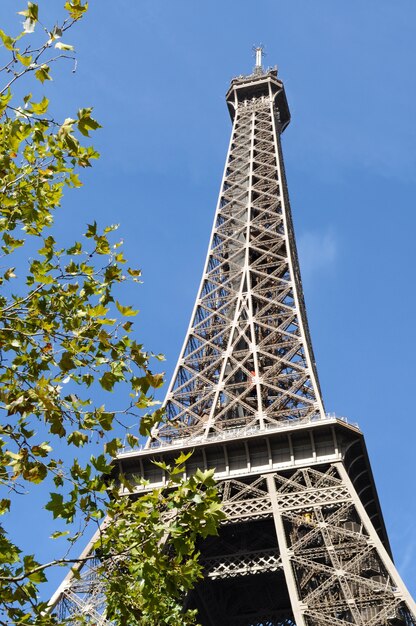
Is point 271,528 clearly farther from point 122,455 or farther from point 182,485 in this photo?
point 182,485

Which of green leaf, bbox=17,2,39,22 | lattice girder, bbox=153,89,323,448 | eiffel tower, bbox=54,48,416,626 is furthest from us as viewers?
lattice girder, bbox=153,89,323,448

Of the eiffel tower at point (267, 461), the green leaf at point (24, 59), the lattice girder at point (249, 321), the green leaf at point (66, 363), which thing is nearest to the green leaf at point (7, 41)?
the green leaf at point (24, 59)

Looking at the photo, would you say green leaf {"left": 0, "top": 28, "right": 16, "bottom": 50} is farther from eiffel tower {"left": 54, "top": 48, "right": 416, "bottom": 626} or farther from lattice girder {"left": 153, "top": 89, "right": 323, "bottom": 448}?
lattice girder {"left": 153, "top": 89, "right": 323, "bottom": 448}

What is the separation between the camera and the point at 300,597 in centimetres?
3114

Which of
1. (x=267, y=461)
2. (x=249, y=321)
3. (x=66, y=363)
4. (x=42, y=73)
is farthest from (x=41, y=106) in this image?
(x=249, y=321)

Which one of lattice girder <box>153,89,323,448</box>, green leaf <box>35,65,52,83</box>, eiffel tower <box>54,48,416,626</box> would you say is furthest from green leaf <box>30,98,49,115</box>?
lattice girder <box>153,89,323,448</box>

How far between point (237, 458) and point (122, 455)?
4932mm

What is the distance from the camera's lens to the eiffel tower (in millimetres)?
31172

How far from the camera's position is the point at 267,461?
3722cm

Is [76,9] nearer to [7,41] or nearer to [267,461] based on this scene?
[7,41]

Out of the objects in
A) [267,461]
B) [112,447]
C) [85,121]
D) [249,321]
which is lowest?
[112,447]

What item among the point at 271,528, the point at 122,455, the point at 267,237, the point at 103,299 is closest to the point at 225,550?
the point at 271,528

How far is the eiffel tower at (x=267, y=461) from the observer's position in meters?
31.2

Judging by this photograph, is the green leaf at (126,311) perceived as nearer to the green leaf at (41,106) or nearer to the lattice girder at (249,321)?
the green leaf at (41,106)
